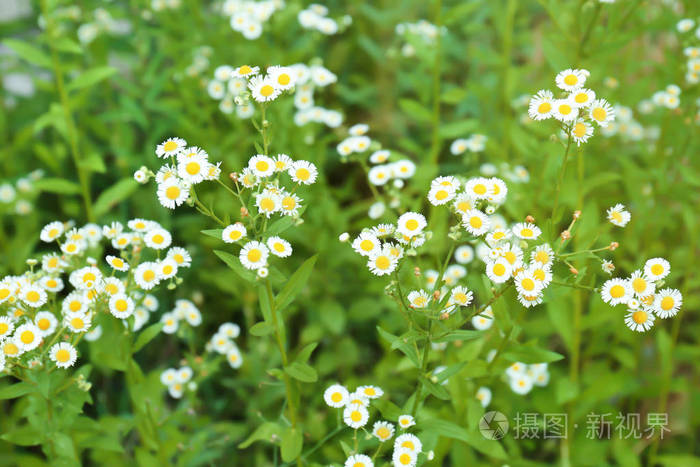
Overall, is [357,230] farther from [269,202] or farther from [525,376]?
[269,202]

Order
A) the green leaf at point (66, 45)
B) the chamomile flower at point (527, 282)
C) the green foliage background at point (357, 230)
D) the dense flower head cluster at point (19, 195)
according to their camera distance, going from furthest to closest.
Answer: the dense flower head cluster at point (19, 195)
the green leaf at point (66, 45)
the green foliage background at point (357, 230)
the chamomile flower at point (527, 282)

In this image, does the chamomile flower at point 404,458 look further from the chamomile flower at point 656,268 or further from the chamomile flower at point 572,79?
the chamomile flower at point 572,79

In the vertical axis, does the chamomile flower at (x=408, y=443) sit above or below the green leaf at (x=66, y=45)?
below

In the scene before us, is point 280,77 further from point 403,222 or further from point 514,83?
point 514,83

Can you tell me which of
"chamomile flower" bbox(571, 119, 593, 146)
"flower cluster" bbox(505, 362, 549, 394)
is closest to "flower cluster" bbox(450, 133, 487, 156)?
"flower cluster" bbox(505, 362, 549, 394)

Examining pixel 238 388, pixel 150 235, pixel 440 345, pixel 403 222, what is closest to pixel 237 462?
pixel 238 388

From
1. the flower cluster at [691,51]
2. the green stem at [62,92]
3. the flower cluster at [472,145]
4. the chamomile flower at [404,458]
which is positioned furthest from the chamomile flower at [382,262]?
the flower cluster at [691,51]

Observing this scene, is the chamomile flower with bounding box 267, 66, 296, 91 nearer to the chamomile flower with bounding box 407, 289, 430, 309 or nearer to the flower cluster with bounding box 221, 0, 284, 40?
the chamomile flower with bounding box 407, 289, 430, 309
